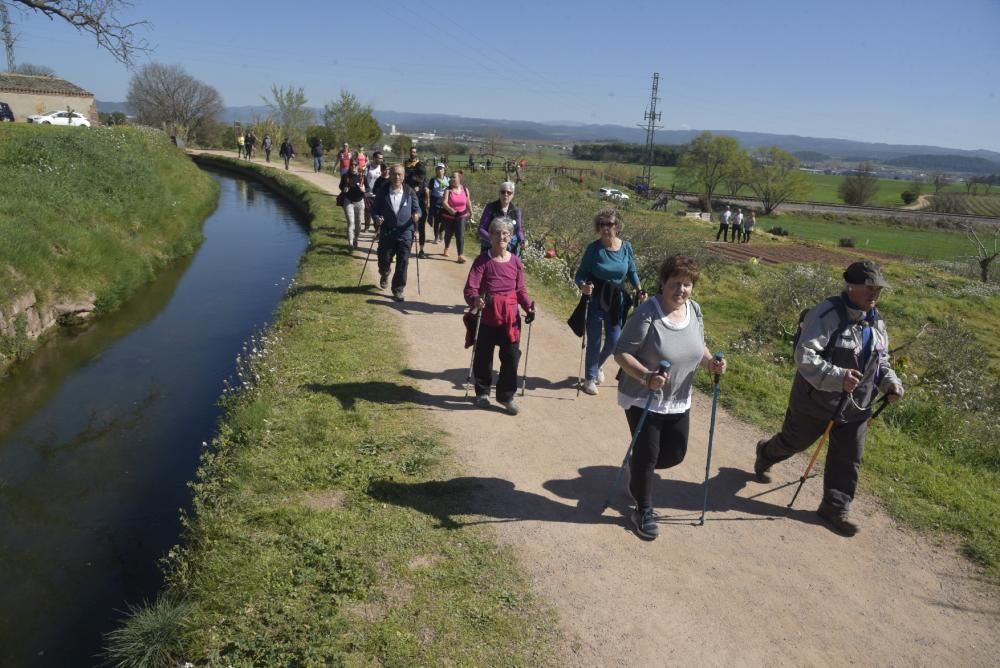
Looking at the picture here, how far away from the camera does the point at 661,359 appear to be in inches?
180

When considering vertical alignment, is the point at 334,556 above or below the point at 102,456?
above

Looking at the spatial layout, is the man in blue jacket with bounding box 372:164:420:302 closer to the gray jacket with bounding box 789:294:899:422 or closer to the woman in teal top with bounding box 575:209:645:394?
the woman in teal top with bounding box 575:209:645:394

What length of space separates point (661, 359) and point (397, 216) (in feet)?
21.6

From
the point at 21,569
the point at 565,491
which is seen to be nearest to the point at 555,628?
the point at 565,491

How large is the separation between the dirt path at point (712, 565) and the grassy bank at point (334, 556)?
12.0 inches

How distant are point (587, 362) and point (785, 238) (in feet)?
152

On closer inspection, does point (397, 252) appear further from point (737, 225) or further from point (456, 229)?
point (737, 225)

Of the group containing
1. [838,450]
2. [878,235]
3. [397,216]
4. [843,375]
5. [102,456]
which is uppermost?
[397,216]

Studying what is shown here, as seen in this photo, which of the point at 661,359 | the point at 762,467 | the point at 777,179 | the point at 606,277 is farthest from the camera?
the point at 777,179

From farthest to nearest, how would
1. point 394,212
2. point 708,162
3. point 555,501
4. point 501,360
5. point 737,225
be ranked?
point 708,162 < point 737,225 < point 394,212 < point 501,360 < point 555,501

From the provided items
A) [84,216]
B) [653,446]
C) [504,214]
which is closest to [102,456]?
[504,214]

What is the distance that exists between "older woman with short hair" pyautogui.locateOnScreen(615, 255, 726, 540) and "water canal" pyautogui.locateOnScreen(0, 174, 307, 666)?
3.94m

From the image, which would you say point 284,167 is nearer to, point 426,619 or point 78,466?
point 78,466

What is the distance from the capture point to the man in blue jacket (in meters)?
10.2
